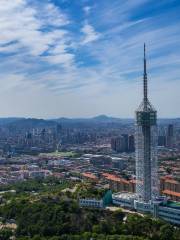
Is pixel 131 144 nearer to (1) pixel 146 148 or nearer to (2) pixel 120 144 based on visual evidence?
(2) pixel 120 144

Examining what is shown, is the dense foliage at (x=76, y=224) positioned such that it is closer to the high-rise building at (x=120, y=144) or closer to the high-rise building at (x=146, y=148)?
the high-rise building at (x=146, y=148)

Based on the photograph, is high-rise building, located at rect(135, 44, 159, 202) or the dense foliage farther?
high-rise building, located at rect(135, 44, 159, 202)

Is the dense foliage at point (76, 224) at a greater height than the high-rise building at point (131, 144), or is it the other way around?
the high-rise building at point (131, 144)

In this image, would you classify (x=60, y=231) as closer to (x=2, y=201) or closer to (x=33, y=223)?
(x=33, y=223)

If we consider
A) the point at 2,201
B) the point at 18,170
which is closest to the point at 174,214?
the point at 2,201

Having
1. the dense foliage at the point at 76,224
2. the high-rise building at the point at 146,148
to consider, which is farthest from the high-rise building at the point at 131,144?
the dense foliage at the point at 76,224

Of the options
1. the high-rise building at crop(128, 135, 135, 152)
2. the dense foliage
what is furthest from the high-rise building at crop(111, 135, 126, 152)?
the dense foliage

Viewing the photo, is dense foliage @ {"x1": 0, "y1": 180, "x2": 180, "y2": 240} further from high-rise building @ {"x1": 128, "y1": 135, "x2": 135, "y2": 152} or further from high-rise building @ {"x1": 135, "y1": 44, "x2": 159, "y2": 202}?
high-rise building @ {"x1": 128, "y1": 135, "x2": 135, "y2": 152}

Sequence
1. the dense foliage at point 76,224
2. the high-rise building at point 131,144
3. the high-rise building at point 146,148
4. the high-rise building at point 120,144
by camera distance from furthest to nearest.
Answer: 1. the high-rise building at point 120,144
2. the high-rise building at point 131,144
3. the high-rise building at point 146,148
4. the dense foliage at point 76,224

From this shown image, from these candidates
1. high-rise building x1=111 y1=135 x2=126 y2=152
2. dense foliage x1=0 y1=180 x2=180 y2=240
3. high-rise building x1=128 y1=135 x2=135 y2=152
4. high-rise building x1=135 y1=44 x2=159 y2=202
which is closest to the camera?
dense foliage x1=0 y1=180 x2=180 y2=240
